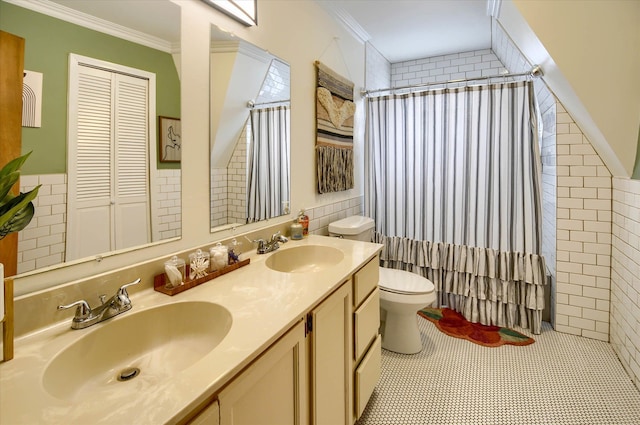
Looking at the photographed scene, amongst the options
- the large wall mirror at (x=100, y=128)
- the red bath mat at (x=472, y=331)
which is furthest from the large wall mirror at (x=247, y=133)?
the red bath mat at (x=472, y=331)

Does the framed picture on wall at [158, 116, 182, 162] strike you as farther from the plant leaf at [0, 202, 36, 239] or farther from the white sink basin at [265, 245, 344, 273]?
the white sink basin at [265, 245, 344, 273]

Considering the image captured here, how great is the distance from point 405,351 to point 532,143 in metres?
1.77

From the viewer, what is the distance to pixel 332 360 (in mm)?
1265

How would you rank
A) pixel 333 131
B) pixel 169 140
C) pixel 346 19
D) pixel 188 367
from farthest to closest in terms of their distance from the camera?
pixel 346 19, pixel 333 131, pixel 169 140, pixel 188 367

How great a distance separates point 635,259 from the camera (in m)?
1.87

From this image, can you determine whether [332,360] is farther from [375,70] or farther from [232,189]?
[375,70]

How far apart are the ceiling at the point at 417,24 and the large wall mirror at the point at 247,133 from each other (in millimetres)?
979

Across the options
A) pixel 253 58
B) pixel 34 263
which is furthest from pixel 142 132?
pixel 253 58

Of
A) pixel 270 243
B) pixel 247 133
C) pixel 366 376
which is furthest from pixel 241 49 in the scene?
pixel 366 376

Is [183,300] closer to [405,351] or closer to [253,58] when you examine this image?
[253,58]

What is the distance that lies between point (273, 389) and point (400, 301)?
4.43ft

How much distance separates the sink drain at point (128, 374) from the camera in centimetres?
89

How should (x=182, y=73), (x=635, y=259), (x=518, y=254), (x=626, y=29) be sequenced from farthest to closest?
(x=518, y=254), (x=635, y=259), (x=626, y=29), (x=182, y=73)

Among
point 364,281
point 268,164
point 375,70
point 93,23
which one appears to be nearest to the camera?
point 93,23
